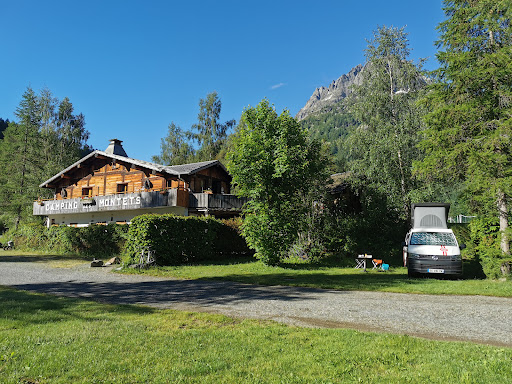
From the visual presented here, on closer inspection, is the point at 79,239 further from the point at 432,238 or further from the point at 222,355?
the point at 222,355

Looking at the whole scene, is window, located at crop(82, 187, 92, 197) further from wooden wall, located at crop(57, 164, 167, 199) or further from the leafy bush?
the leafy bush

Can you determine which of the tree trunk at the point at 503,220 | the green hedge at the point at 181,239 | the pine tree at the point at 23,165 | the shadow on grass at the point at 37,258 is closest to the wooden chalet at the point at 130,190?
the pine tree at the point at 23,165

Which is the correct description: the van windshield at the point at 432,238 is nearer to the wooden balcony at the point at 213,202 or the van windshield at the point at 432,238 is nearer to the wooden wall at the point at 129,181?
the wooden balcony at the point at 213,202

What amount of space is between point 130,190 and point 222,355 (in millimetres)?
31309

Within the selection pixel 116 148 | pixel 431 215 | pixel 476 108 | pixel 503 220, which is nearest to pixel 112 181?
pixel 116 148

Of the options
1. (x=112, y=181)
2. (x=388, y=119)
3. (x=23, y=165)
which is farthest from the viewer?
(x=23, y=165)

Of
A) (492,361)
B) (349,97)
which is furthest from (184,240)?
(349,97)

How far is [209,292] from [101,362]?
5.78 meters

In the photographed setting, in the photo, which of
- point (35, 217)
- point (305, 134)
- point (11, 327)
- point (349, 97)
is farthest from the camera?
point (35, 217)

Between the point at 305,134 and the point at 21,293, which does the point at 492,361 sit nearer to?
the point at 21,293

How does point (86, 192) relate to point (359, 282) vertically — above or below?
above

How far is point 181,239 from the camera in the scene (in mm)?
17859

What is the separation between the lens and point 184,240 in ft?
59.5

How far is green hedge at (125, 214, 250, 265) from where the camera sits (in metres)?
15.8
